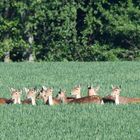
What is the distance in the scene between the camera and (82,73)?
84.6ft

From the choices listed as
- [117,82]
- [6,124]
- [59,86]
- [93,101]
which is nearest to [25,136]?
[6,124]

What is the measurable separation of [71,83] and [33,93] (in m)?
6.00

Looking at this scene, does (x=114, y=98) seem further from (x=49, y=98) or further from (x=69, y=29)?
(x=69, y=29)

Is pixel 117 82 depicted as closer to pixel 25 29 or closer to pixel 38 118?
pixel 38 118

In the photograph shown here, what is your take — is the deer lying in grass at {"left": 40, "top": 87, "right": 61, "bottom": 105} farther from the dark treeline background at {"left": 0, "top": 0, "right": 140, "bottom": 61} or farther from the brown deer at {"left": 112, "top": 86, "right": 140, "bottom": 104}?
the dark treeline background at {"left": 0, "top": 0, "right": 140, "bottom": 61}

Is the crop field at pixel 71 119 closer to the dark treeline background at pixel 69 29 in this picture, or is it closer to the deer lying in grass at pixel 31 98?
the deer lying in grass at pixel 31 98

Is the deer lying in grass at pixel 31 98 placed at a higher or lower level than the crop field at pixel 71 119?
higher

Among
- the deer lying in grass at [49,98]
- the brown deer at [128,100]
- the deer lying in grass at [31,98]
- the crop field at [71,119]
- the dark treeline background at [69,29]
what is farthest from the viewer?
the dark treeline background at [69,29]

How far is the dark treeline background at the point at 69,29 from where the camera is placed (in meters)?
38.5

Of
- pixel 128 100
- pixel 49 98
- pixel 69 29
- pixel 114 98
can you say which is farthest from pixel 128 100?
pixel 69 29

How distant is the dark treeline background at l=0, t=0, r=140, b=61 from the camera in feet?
126

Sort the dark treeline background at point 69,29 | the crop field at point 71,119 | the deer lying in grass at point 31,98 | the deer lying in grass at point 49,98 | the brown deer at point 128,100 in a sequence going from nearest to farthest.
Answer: the crop field at point 71,119 < the deer lying in grass at point 49,98 < the deer lying in grass at point 31,98 < the brown deer at point 128,100 < the dark treeline background at point 69,29

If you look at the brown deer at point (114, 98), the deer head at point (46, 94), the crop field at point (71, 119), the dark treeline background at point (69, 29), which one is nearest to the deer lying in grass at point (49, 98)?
the deer head at point (46, 94)

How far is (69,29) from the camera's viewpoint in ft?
128
